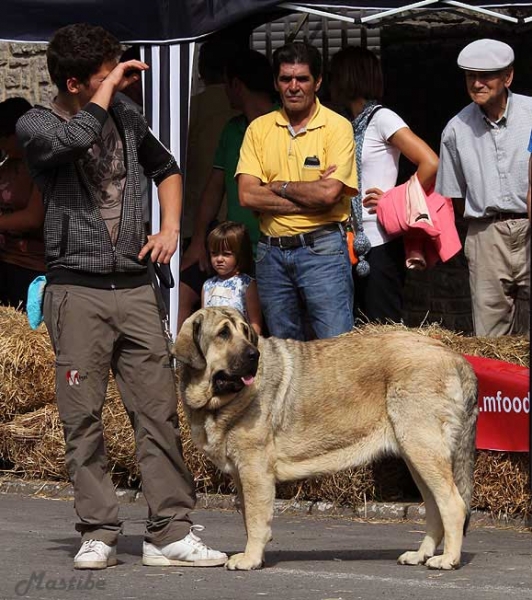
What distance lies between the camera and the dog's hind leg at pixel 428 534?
7.33 meters

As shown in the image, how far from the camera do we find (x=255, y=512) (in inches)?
281

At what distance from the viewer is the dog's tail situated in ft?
24.1

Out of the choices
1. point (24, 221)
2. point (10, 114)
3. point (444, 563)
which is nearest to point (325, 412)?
point (444, 563)

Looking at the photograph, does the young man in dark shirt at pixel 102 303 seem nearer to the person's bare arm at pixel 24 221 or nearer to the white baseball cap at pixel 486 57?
the white baseball cap at pixel 486 57

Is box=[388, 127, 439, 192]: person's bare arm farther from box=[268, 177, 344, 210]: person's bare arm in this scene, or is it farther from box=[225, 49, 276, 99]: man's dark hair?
box=[225, 49, 276, 99]: man's dark hair

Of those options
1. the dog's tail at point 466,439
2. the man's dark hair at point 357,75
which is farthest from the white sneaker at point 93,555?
the man's dark hair at point 357,75

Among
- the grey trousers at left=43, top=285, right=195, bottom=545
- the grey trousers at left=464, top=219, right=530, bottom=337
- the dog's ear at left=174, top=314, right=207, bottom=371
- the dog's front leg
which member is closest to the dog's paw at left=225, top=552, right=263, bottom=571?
the dog's front leg

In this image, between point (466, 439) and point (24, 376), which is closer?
point (466, 439)

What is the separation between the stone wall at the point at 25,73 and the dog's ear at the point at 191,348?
907 centimetres

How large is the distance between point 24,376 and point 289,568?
11.8 feet

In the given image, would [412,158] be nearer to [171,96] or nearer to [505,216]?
[505,216]

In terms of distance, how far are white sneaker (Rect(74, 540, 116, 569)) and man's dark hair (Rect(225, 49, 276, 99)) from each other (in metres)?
4.62

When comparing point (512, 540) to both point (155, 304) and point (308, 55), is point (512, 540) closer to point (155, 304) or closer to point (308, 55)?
point (155, 304)

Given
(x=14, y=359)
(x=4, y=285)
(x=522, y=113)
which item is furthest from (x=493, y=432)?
(x=4, y=285)
